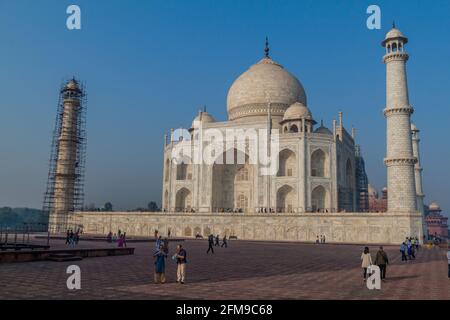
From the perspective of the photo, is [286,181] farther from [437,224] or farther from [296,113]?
[437,224]

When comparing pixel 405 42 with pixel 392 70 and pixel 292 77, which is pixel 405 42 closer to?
pixel 392 70

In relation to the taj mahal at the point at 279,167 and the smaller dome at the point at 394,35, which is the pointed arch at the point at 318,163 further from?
the smaller dome at the point at 394,35

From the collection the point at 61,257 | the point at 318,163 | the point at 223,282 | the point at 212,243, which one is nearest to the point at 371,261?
the point at 223,282

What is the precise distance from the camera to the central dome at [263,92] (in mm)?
46875

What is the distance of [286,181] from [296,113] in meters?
8.05

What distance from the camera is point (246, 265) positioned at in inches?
558

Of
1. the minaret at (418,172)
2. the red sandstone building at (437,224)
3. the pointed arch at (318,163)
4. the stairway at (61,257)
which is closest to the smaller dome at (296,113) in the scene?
the pointed arch at (318,163)

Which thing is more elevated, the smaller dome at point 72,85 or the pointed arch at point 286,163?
the smaller dome at point 72,85

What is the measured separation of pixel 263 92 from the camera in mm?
47125

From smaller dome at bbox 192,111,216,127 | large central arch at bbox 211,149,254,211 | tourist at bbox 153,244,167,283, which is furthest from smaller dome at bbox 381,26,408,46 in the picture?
tourist at bbox 153,244,167,283

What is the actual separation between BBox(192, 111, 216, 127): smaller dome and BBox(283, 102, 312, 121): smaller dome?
918cm

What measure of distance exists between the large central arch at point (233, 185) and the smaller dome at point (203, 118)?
656cm
